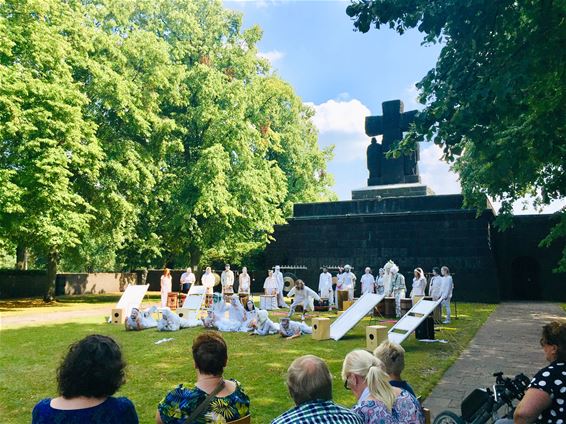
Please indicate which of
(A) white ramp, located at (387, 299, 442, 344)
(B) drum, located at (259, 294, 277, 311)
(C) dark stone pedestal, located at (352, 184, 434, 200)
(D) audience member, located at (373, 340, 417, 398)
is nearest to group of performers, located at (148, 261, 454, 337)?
(B) drum, located at (259, 294, 277, 311)

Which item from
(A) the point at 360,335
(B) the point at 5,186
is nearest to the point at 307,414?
(A) the point at 360,335

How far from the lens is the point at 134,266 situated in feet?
102

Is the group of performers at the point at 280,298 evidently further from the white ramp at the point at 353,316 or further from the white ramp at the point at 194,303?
the white ramp at the point at 353,316

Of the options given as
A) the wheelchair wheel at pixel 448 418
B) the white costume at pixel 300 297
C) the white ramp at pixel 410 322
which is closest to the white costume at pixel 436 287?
the white costume at pixel 300 297

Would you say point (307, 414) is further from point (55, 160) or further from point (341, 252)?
point (341, 252)

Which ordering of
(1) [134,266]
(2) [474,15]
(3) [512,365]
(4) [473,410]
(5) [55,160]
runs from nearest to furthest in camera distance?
(4) [473,410]
(2) [474,15]
(3) [512,365]
(5) [55,160]
(1) [134,266]

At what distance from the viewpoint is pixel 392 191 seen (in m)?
28.9

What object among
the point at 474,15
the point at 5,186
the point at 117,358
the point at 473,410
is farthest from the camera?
the point at 5,186

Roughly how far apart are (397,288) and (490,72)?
38.8ft

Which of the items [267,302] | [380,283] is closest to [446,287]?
[380,283]

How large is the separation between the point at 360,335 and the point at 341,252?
15405 millimetres

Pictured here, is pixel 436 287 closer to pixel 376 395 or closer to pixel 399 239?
pixel 399 239

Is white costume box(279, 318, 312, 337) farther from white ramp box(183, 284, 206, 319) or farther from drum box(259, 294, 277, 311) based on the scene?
drum box(259, 294, 277, 311)

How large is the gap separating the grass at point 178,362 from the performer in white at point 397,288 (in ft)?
9.50
